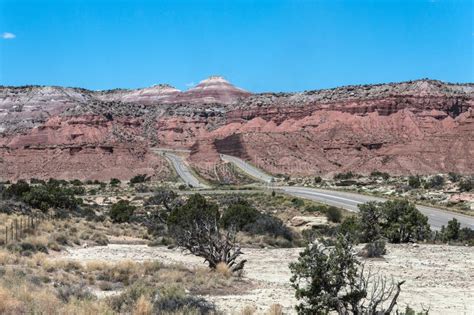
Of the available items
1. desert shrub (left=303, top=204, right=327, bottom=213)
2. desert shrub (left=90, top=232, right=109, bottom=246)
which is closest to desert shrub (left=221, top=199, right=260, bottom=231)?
desert shrub (left=90, top=232, right=109, bottom=246)

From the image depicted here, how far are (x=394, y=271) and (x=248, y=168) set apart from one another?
95.7 meters

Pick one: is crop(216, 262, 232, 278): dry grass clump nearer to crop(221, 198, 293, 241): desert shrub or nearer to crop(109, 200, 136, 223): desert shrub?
crop(221, 198, 293, 241): desert shrub

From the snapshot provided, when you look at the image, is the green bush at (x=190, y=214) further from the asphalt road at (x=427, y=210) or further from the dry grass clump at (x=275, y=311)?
the dry grass clump at (x=275, y=311)

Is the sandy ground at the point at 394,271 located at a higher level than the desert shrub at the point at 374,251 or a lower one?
lower

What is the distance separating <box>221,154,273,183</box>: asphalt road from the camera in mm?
103331

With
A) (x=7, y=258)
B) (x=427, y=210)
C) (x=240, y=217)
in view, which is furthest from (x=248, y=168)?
(x=7, y=258)

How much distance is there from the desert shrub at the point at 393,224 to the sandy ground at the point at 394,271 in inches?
115

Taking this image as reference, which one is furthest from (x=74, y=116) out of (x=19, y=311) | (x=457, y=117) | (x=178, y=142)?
(x=19, y=311)

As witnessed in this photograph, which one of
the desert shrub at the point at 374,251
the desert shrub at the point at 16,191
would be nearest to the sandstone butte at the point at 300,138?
the desert shrub at the point at 16,191

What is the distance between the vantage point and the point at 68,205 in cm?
4219

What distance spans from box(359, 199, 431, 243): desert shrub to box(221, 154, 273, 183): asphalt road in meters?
68.7

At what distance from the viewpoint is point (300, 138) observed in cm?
12950

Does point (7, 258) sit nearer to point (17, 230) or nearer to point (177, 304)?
point (17, 230)

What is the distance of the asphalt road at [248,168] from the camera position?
4068 inches
